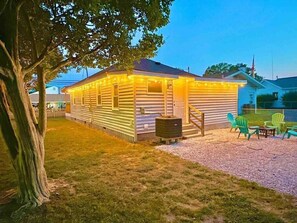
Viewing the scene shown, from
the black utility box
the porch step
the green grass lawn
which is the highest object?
the black utility box

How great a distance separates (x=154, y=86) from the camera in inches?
341

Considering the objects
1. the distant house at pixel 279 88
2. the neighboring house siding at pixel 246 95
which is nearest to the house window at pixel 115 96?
the neighboring house siding at pixel 246 95

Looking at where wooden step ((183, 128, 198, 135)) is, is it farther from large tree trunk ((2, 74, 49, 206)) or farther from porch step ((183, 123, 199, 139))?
large tree trunk ((2, 74, 49, 206))

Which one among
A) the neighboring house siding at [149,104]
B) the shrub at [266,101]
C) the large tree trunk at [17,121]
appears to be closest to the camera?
the large tree trunk at [17,121]

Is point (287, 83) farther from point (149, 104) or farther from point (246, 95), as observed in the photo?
point (149, 104)

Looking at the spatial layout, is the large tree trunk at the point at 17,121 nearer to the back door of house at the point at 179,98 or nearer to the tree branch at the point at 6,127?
the tree branch at the point at 6,127

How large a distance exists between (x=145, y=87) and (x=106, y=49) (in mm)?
3390

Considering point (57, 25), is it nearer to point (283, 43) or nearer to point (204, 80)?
point (204, 80)

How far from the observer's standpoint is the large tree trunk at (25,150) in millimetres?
2951

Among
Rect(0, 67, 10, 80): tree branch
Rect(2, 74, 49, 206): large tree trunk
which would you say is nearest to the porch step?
Rect(2, 74, 49, 206): large tree trunk

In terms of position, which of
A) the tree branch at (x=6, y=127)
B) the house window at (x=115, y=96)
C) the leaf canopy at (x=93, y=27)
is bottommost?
the tree branch at (x=6, y=127)

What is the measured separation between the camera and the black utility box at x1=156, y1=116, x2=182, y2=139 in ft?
24.8

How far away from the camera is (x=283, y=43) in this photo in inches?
1460

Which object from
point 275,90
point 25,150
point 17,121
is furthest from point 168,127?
point 275,90
